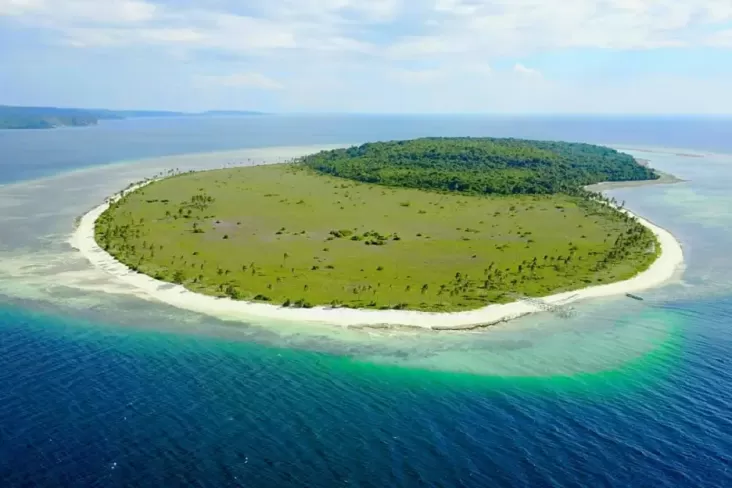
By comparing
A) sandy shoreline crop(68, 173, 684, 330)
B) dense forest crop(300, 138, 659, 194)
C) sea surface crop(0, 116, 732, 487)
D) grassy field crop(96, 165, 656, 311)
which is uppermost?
dense forest crop(300, 138, 659, 194)

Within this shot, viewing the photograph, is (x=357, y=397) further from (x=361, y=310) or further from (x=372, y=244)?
(x=372, y=244)

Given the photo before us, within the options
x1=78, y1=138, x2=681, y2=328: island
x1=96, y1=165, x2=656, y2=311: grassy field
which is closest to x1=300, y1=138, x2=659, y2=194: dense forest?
x1=78, y1=138, x2=681, y2=328: island

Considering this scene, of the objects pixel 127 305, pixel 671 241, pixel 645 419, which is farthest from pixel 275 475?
pixel 671 241

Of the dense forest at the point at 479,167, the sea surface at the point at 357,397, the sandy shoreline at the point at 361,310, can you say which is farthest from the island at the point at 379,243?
the sea surface at the point at 357,397

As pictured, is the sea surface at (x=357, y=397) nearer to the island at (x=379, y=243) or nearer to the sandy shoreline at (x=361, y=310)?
the sandy shoreline at (x=361, y=310)

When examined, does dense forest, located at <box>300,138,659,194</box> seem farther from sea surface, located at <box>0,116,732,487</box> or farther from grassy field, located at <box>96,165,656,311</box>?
sea surface, located at <box>0,116,732,487</box>
